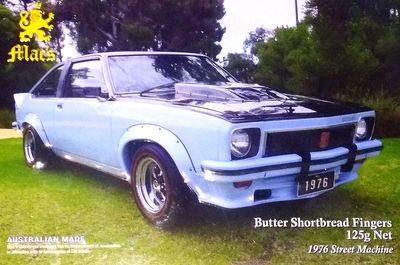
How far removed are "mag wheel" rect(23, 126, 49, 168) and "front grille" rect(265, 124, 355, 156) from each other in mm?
2197

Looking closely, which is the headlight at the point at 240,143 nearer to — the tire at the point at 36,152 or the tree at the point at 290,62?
the tree at the point at 290,62

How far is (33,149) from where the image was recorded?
152 inches

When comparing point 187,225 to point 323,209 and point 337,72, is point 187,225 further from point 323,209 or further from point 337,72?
point 337,72

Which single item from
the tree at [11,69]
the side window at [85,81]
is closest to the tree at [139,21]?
the side window at [85,81]

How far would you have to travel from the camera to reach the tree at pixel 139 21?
295 cm

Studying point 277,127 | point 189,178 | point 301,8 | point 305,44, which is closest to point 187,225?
point 189,178

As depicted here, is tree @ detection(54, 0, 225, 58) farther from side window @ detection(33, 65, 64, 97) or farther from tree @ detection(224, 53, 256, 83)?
side window @ detection(33, 65, 64, 97)

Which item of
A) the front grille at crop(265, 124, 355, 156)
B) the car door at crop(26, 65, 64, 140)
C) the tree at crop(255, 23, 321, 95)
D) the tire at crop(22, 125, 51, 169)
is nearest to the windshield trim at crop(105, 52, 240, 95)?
the tree at crop(255, 23, 321, 95)

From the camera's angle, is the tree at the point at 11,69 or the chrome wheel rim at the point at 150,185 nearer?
the chrome wheel rim at the point at 150,185

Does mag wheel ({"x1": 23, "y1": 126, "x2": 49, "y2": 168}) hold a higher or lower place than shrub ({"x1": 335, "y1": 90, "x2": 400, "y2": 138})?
lower

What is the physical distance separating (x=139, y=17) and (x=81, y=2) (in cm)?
41

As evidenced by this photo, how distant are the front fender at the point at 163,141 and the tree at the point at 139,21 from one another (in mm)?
744

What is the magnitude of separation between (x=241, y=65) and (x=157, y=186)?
3.51ft

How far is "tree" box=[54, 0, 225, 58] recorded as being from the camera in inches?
116
